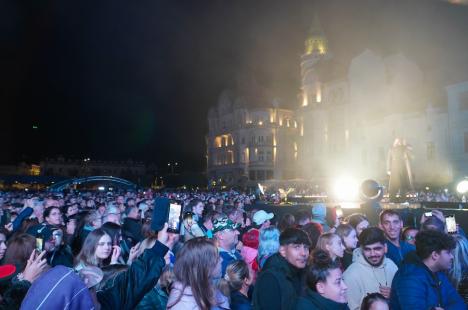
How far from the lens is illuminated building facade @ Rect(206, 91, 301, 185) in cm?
7388

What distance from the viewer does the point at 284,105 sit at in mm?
78062

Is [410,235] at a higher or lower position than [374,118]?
lower

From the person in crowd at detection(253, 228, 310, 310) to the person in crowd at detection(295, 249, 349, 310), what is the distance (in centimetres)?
29

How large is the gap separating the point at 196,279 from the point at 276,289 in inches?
42.9

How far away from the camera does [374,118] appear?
170 feet

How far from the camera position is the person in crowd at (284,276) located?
395 cm

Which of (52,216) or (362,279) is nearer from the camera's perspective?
(362,279)

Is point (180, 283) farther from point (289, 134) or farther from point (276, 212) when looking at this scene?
point (289, 134)

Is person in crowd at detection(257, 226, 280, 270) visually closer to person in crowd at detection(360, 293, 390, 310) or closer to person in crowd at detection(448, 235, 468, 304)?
person in crowd at detection(360, 293, 390, 310)

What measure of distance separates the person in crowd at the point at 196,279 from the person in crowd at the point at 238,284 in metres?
0.70

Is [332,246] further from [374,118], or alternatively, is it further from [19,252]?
[374,118]

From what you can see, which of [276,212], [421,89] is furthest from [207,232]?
[421,89]

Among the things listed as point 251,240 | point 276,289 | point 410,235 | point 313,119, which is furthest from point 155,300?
point 313,119

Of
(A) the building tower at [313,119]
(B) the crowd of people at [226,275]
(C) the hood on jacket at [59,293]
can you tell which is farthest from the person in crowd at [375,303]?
(A) the building tower at [313,119]
